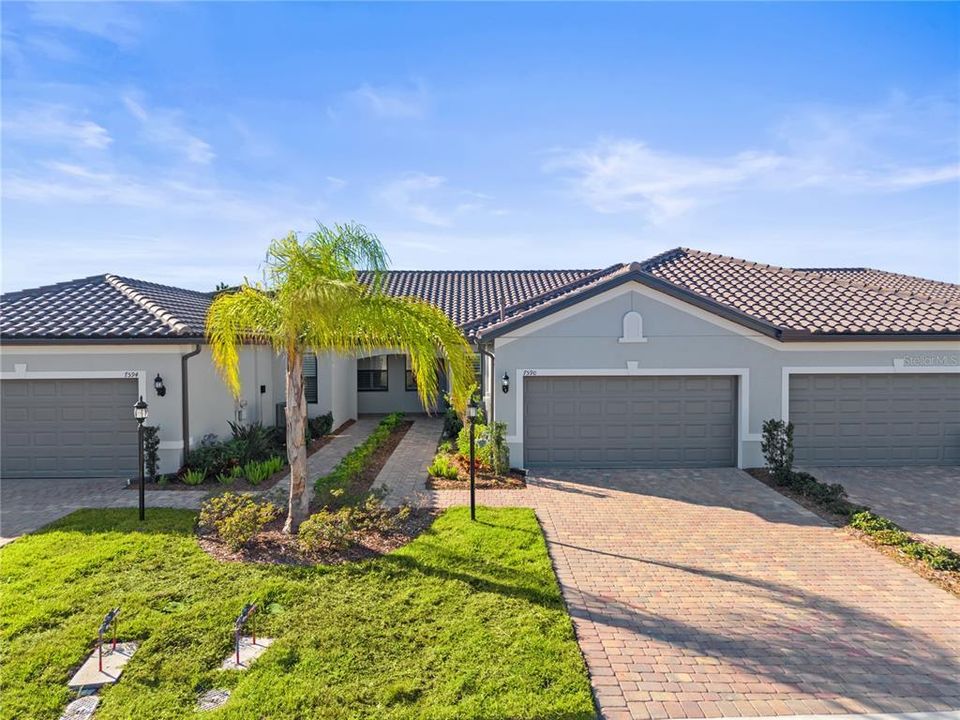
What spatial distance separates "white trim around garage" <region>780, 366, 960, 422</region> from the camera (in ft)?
39.1

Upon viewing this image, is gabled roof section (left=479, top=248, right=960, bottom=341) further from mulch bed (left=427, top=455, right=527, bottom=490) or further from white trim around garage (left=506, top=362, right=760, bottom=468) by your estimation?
mulch bed (left=427, top=455, right=527, bottom=490)

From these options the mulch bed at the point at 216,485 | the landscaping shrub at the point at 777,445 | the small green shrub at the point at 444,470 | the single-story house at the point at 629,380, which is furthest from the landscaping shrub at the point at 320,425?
the landscaping shrub at the point at 777,445

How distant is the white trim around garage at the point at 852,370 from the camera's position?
1191cm

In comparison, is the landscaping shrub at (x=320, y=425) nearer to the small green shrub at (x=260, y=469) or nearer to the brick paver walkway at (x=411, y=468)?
the brick paver walkway at (x=411, y=468)

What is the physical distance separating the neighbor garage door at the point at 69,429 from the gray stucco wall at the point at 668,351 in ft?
27.1

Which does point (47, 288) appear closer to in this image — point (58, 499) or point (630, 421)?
point (58, 499)

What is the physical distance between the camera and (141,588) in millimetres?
6250

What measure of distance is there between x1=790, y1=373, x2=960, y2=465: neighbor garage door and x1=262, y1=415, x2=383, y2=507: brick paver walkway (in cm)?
1112

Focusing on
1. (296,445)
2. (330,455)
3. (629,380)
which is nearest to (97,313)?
(330,455)

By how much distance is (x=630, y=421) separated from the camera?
12.1m

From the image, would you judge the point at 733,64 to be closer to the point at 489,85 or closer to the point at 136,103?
the point at 489,85

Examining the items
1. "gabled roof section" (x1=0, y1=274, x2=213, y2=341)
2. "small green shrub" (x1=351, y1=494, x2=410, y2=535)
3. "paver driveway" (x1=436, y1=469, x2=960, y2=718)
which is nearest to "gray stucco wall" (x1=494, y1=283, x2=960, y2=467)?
"paver driveway" (x1=436, y1=469, x2=960, y2=718)

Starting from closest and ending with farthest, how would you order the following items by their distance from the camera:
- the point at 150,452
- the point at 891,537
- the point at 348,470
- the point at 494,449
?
the point at 891,537 → the point at 150,452 → the point at 348,470 → the point at 494,449

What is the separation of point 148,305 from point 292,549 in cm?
818
